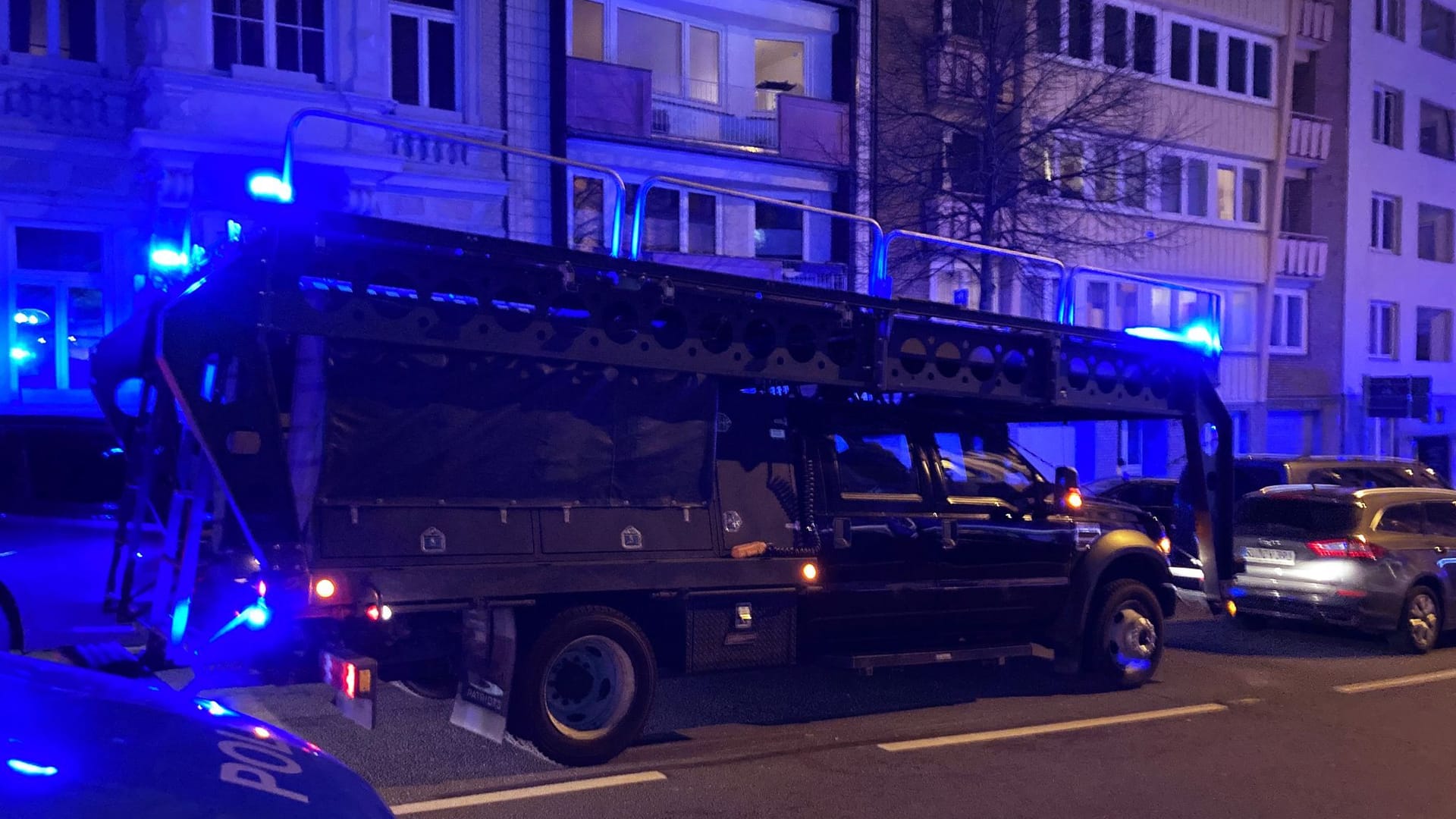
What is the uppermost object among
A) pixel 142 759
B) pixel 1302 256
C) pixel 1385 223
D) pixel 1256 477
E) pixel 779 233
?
pixel 1385 223

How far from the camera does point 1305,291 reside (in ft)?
93.5

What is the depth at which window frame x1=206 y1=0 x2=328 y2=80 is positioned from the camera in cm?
1440

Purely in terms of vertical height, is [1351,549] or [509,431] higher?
[509,431]

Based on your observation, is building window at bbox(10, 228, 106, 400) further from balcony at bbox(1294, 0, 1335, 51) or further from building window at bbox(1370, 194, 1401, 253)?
building window at bbox(1370, 194, 1401, 253)

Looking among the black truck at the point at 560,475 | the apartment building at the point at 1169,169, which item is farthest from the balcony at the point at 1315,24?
the black truck at the point at 560,475

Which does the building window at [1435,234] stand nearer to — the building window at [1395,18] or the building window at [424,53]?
the building window at [1395,18]

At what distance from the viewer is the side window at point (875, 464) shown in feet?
24.6

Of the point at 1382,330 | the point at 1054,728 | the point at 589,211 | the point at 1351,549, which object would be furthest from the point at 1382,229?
the point at 1054,728

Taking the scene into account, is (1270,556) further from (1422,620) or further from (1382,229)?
(1382,229)

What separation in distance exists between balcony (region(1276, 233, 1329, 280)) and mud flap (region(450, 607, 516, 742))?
2542 centimetres

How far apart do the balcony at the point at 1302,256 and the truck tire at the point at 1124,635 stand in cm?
2093

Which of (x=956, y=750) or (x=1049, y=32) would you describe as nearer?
(x=956, y=750)

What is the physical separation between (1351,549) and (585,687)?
7.73 m

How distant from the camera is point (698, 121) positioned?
1941 cm
